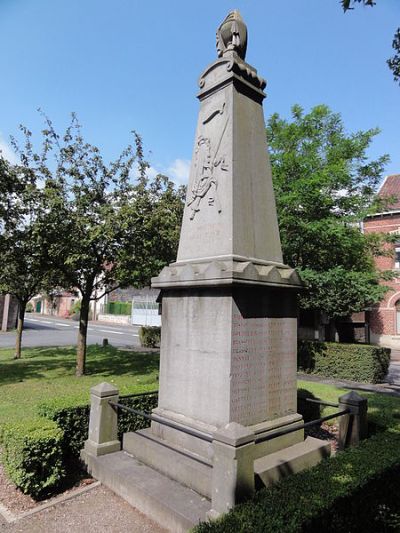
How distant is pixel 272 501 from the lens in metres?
3.45

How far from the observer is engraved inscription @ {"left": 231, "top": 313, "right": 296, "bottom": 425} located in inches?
191

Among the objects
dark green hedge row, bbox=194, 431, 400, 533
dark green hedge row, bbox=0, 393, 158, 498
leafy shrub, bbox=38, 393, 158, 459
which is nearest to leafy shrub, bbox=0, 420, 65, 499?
dark green hedge row, bbox=0, 393, 158, 498

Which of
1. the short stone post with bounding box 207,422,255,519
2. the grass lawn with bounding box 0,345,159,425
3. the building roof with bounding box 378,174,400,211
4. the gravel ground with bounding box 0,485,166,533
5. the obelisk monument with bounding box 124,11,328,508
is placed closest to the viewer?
the short stone post with bounding box 207,422,255,519

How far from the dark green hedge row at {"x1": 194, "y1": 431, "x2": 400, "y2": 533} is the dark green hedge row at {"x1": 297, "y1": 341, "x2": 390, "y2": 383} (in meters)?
11.2

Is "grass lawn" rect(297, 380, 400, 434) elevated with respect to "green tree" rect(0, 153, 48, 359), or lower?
lower

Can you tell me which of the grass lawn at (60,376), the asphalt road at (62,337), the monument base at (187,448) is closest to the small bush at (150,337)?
the asphalt road at (62,337)

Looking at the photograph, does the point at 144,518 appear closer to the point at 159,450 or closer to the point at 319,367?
the point at 159,450

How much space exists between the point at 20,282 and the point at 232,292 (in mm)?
16246

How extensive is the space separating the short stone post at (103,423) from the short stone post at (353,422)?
3.53 m

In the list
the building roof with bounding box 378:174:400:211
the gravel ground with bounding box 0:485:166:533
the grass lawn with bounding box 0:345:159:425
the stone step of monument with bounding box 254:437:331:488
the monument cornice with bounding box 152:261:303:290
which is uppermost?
the building roof with bounding box 378:174:400:211

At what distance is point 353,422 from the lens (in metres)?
5.85

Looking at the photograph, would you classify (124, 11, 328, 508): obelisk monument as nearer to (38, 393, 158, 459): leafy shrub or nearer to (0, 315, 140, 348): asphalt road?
(38, 393, 158, 459): leafy shrub

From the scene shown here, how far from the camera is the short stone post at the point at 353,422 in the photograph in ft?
19.0

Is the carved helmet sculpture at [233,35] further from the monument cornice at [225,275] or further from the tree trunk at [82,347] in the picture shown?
the tree trunk at [82,347]
